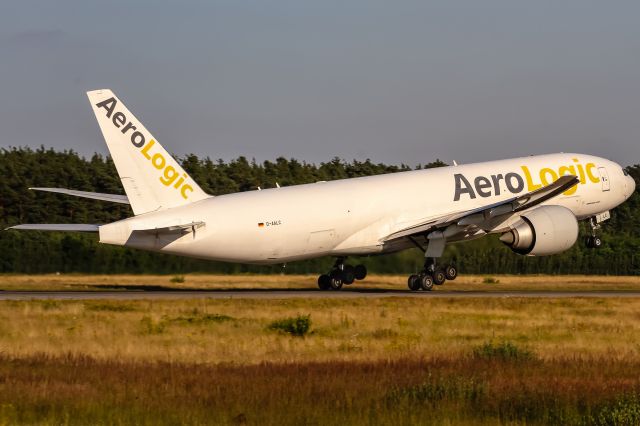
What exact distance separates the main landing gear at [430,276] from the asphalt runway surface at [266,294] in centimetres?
51

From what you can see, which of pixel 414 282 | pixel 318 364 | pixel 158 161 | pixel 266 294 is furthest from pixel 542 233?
pixel 318 364

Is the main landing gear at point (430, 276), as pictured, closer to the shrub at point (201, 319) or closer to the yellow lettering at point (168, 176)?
the yellow lettering at point (168, 176)

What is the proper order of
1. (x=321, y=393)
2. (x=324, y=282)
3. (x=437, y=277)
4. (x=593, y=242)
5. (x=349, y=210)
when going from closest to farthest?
(x=321, y=393)
(x=349, y=210)
(x=437, y=277)
(x=324, y=282)
(x=593, y=242)

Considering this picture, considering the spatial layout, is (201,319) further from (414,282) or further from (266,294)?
(414,282)

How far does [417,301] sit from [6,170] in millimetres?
75423

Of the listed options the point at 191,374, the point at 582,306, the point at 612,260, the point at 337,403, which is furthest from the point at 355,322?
the point at 612,260

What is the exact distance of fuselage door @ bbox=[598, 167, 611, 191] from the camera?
5253 cm

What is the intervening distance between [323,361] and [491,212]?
24.0 meters

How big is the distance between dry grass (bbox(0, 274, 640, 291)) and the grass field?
11995mm

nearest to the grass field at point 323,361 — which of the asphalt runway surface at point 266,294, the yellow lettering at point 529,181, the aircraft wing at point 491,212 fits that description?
the asphalt runway surface at point 266,294

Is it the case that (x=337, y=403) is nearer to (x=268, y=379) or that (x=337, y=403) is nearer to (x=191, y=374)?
(x=268, y=379)

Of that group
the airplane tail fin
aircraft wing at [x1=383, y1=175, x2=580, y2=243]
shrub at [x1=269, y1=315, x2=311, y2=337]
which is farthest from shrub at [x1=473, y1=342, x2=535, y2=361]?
aircraft wing at [x1=383, y1=175, x2=580, y2=243]

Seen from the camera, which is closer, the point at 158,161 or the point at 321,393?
the point at 321,393

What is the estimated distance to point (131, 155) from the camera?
42.2 meters
